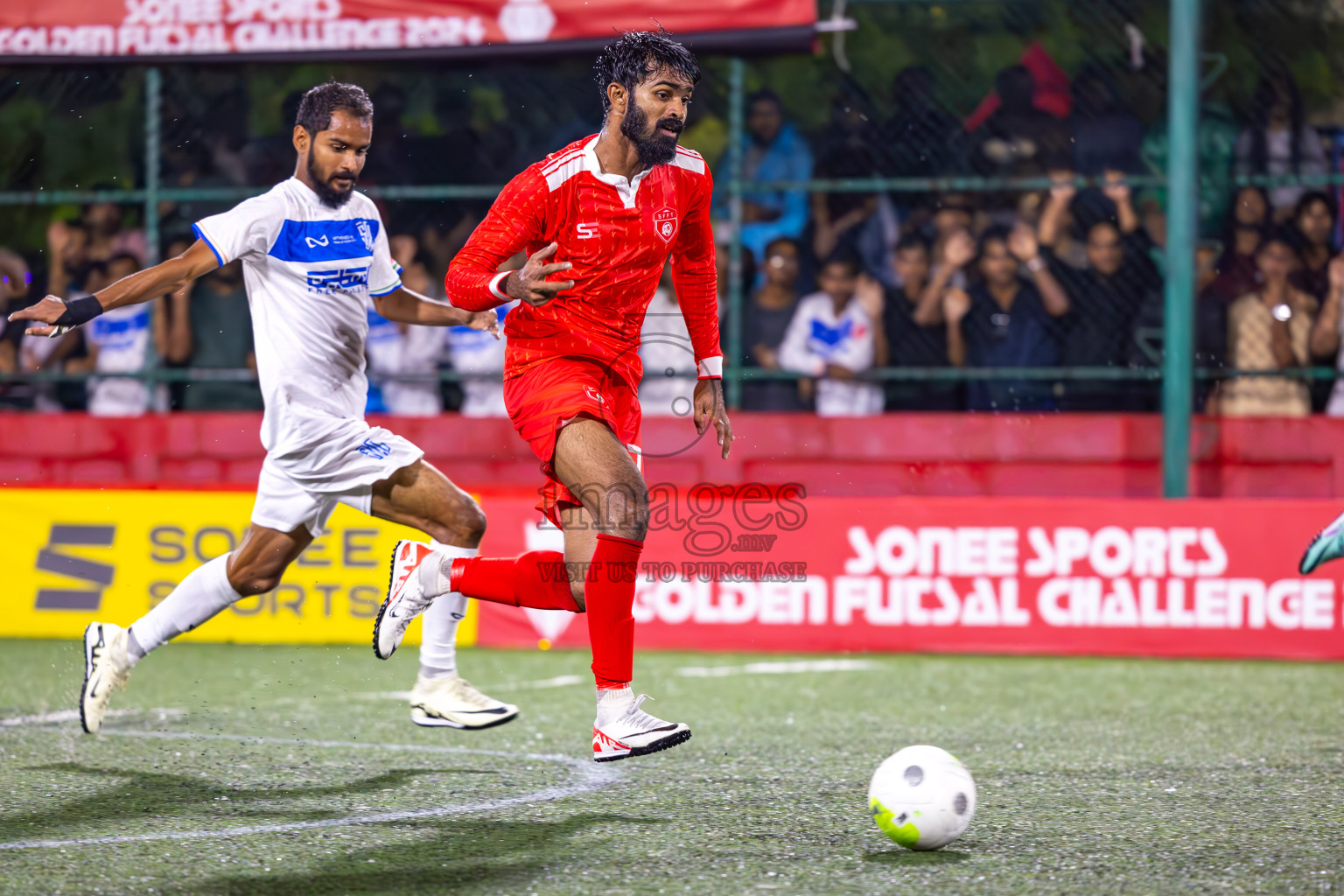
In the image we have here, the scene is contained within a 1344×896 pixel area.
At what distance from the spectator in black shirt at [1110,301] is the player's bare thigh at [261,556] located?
446cm

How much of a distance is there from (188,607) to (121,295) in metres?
1.10

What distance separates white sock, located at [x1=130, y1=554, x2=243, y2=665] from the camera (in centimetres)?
507

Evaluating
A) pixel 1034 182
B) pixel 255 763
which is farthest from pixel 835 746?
pixel 1034 182

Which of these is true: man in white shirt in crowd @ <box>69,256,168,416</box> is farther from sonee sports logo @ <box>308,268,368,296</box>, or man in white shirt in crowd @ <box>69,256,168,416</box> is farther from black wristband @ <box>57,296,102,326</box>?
black wristband @ <box>57,296,102,326</box>

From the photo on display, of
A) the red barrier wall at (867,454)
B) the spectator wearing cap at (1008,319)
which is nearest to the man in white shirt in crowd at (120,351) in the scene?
the red barrier wall at (867,454)

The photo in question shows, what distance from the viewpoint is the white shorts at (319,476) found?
501 cm

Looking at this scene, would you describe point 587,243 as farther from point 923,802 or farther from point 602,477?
point 923,802

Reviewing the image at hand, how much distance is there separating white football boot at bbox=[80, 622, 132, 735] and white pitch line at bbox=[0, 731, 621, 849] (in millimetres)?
417

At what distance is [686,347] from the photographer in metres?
8.15

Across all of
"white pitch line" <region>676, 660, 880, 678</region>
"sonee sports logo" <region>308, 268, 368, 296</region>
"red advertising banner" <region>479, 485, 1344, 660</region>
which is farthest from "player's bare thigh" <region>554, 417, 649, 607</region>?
"red advertising banner" <region>479, 485, 1344, 660</region>

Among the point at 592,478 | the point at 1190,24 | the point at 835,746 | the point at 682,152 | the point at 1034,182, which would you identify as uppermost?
the point at 1190,24

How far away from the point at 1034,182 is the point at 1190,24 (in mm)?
1066

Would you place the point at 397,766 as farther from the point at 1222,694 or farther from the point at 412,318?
the point at 1222,694

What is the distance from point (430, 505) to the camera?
502 cm
